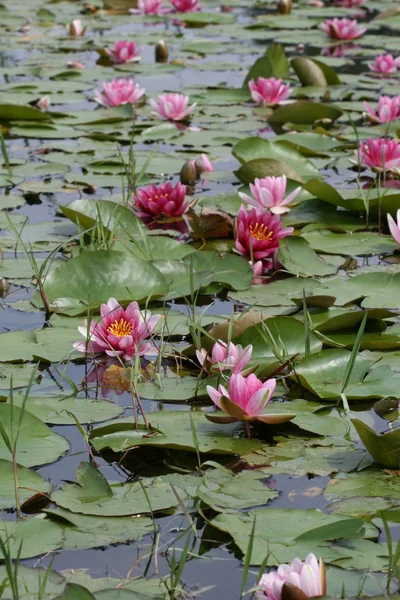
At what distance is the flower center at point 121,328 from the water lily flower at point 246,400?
1.53 ft

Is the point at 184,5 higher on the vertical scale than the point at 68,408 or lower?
higher

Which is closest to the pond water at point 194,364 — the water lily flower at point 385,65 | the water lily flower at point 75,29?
the water lily flower at point 385,65

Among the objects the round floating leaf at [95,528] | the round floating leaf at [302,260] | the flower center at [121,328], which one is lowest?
the round floating leaf at [302,260]

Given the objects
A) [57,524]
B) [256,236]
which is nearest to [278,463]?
[57,524]

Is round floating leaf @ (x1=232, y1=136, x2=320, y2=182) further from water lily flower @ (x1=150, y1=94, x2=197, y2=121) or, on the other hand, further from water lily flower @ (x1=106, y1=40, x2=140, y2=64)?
water lily flower @ (x1=106, y1=40, x2=140, y2=64)

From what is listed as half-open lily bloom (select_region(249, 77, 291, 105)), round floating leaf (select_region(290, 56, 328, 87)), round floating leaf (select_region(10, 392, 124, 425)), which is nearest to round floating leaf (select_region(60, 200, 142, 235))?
round floating leaf (select_region(10, 392, 124, 425))

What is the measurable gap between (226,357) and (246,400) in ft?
0.77

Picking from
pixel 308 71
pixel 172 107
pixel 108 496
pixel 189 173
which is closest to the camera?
pixel 108 496

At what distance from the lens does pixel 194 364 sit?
8.13 ft

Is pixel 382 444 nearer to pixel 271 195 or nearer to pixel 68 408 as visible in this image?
pixel 68 408

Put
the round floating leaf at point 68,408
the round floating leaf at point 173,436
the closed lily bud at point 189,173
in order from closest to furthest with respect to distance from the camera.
Result: 1. the round floating leaf at point 173,436
2. the round floating leaf at point 68,408
3. the closed lily bud at point 189,173

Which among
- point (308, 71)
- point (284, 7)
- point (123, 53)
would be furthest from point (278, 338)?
point (284, 7)

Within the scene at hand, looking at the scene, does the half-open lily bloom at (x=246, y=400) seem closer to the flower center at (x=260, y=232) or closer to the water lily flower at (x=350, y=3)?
the flower center at (x=260, y=232)

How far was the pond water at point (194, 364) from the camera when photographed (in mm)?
1692
